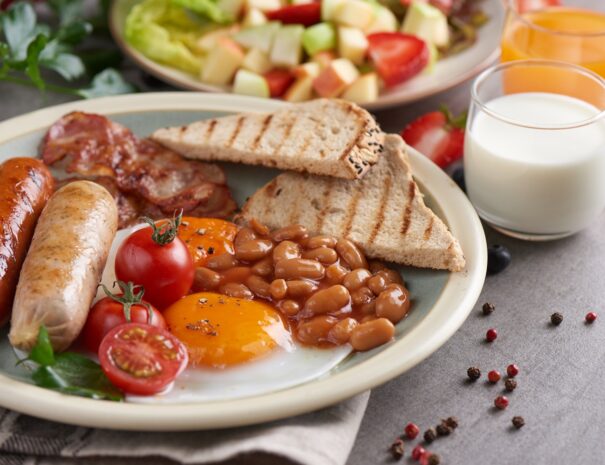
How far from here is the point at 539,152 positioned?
394 cm

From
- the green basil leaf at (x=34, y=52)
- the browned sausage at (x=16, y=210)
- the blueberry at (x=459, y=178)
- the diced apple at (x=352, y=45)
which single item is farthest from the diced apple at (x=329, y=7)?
the browned sausage at (x=16, y=210)

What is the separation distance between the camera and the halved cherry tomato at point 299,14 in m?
5.38

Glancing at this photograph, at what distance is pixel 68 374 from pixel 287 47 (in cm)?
283

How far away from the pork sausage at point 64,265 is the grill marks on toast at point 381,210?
3.64 ft

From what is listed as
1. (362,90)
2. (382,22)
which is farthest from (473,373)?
(382,22)

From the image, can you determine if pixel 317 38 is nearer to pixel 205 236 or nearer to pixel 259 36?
pixel 259 36

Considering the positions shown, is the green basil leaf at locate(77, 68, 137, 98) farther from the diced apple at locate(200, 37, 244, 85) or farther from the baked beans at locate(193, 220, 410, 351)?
the baked beans at locate(193, 220, 410, 351)

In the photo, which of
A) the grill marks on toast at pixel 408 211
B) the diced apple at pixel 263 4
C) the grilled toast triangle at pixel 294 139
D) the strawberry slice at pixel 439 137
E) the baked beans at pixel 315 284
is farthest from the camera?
the diced apple at pixel 263 4

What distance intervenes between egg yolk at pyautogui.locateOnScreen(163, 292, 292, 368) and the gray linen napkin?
329mm

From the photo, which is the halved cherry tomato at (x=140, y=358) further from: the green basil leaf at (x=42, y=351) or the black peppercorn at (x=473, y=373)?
the black peppercorn at (x=473, y=373)

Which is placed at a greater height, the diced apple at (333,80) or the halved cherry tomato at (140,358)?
the halved cherry tomato at (140,358)

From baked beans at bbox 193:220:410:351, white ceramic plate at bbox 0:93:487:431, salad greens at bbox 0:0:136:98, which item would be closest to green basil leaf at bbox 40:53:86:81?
salad greens at bbox 0:0:136:98

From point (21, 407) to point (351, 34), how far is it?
322 cm

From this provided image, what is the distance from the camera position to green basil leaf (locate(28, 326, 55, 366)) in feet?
9.43
